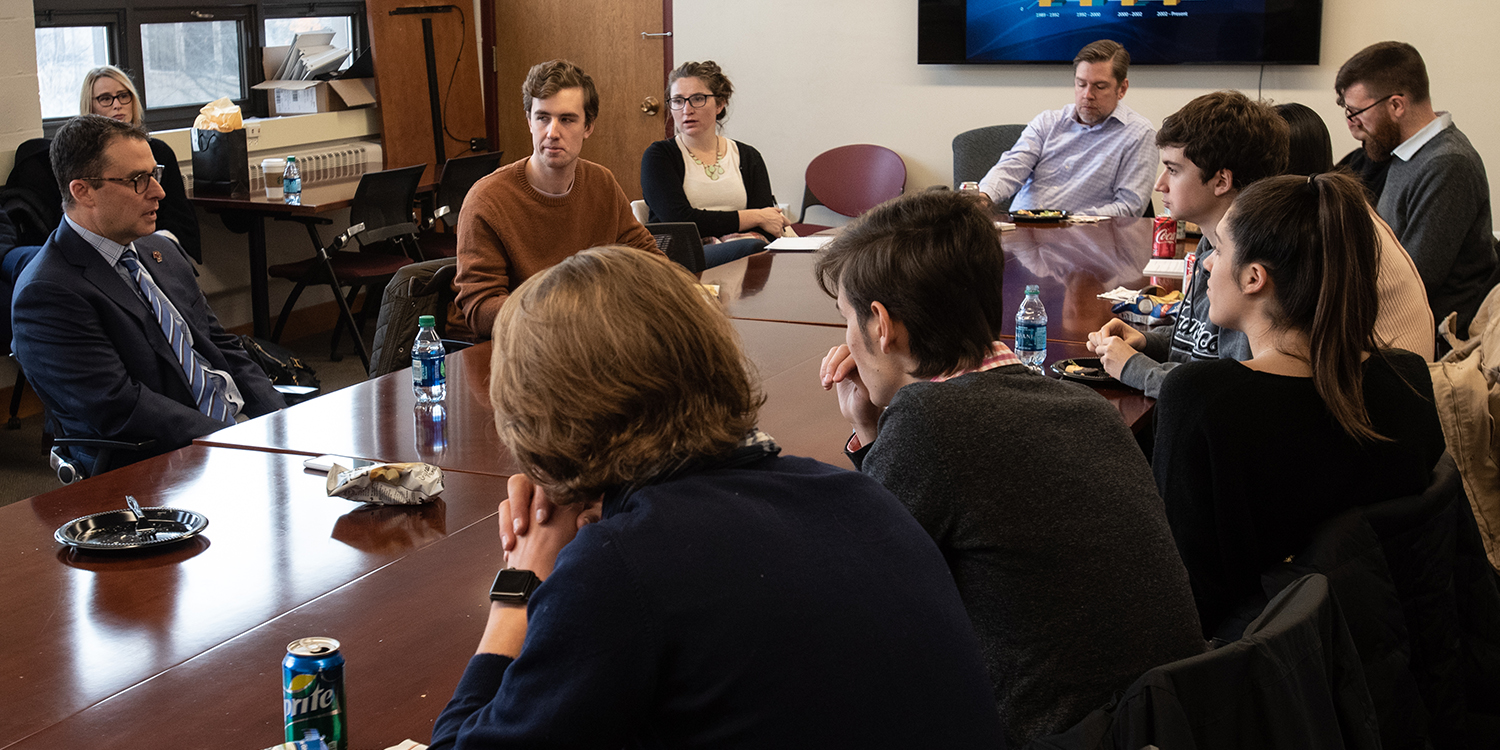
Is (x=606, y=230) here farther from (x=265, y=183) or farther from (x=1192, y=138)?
(x=265, y=183)

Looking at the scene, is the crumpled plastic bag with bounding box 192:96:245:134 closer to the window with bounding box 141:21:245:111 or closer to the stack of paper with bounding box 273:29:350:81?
the window with bounding box 141:21:245:111

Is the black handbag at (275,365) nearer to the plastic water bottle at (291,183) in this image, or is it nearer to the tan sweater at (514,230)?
the tan sweater at (514,230)

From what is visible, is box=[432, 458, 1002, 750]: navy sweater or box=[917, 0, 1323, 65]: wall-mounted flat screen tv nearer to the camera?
box=[432, 458, 1002, 750]: navy sweater

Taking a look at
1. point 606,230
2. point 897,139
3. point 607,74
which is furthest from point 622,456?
point 607,74

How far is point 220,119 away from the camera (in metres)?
5.23

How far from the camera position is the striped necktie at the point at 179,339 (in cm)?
276

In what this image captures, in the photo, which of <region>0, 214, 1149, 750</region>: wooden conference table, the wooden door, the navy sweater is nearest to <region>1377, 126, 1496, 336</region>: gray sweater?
<region>0, 214, 1149, 750</region>: wooden conference table

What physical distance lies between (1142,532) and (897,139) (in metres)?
5.33

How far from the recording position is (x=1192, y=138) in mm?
2594

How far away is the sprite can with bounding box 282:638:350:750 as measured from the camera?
1.12 m

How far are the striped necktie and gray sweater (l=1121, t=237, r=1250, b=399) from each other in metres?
1.99

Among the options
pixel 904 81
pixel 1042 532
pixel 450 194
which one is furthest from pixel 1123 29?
pixel 1042 532

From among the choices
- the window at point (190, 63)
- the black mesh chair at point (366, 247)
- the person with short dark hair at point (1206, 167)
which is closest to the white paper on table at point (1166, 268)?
the person with short dark hair at point (1206, 167)

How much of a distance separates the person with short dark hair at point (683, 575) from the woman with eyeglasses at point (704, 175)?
3.27m
